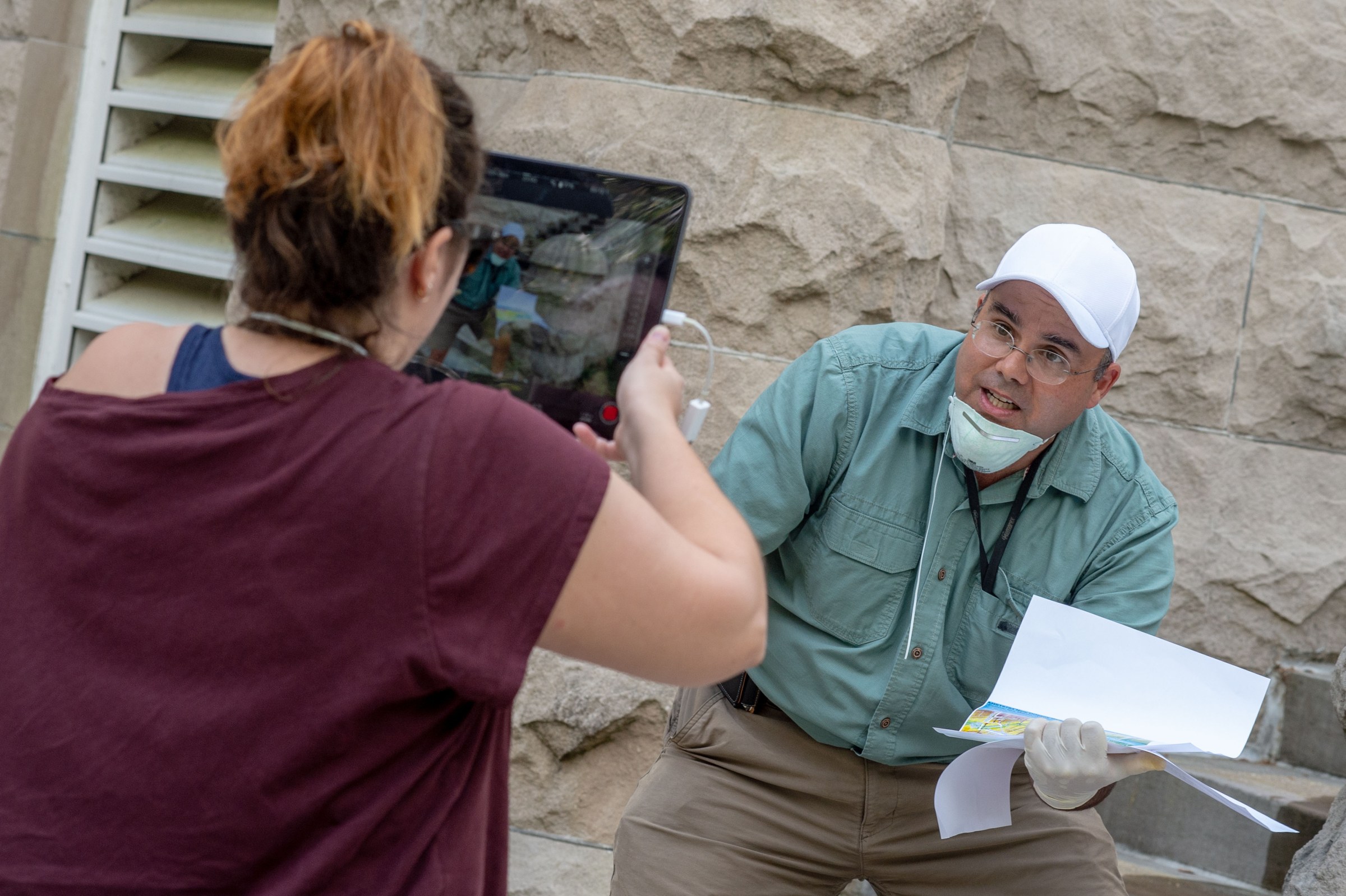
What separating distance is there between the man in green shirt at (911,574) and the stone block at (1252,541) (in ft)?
4.69

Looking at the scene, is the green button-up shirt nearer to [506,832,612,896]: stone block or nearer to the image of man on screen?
the image of man on screen

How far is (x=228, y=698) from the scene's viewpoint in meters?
1.12

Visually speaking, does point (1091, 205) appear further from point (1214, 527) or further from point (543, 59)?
point (543, 59)

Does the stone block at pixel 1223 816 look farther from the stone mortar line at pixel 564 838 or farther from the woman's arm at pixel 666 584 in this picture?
the woman's arm at pixel 666 584

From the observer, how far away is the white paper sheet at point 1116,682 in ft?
6.44

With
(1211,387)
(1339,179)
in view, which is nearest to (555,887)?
(1211,387)

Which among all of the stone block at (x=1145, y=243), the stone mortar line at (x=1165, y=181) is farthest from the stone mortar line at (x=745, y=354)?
the stone mortar line at (x=1165, y=181)

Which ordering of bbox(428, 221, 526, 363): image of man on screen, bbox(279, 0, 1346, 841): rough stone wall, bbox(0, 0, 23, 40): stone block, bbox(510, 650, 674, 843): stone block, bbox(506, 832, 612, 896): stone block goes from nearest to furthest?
bbox(428, 221, 526, 363): image of man on screen < bbox(506, 832, 612, 896): stone block < bbox(510, 650, 674, 843): stone block < bbox(279, 0, 1346, 841): rough stone wall < bbox(0, 0, 23, 40): stone block

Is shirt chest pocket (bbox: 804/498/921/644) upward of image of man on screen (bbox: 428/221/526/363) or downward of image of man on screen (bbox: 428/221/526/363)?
downward

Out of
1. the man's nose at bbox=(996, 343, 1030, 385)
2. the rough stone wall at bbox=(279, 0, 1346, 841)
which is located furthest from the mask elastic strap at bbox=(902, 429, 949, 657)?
the rough stone wall at bbox=(279, 0, 1346, 841)

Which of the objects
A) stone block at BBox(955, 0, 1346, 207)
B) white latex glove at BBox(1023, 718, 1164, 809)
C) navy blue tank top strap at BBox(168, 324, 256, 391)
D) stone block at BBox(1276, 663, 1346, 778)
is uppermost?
stone block at BBox(955, 0, 1346, 207)

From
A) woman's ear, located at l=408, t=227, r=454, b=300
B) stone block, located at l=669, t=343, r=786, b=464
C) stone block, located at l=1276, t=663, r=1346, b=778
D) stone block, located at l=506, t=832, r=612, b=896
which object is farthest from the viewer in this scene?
stone block, located at l=1276, t=663, r=1346, b=778

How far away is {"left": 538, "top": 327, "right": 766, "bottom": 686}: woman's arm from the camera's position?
1.13 m

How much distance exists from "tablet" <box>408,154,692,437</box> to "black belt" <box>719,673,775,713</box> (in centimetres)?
78
